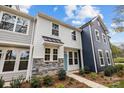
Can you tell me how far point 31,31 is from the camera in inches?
325

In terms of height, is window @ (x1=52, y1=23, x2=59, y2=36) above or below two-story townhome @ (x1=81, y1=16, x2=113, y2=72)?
above

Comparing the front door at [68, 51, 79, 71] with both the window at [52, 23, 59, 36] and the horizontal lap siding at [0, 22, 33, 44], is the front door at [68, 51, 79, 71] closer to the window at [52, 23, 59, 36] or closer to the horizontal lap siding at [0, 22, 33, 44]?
the window at [52, 23, 59, 36]

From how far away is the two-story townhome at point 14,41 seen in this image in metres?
6.85

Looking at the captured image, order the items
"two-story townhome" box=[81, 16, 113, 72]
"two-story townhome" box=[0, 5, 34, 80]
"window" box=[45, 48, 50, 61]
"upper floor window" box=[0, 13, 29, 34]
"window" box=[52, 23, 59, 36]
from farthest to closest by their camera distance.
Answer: "two-story townhome" box=[81, 16, 113, 72] → "window" box=[52, 23, 59, 36] → "window" box=[45, 48, 50, 61] → "upper floor window" box=[0, 13, 29, 34] → "two-story townhome" box=[0, 5, 34, 80]

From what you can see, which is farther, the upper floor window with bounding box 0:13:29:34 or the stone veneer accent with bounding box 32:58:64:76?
the stone veneer accent with bounding box 32:58:64:76

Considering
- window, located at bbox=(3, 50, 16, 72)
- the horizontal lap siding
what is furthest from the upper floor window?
window, located at bbox=(3, 50, 16, 72)

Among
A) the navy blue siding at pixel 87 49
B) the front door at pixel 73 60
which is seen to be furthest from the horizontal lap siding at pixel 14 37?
the navy blue siding at pixel 87 49

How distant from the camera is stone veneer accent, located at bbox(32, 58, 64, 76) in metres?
7.45

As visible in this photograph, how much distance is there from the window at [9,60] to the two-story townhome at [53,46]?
5.87 ft

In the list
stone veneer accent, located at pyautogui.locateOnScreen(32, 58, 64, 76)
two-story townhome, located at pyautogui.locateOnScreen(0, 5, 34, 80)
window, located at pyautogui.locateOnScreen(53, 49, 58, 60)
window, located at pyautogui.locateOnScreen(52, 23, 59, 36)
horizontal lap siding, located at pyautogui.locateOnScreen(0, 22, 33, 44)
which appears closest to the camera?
horizontal lap siding, located at pyautogui.locateOnScreen(0, 22, 33, 44)

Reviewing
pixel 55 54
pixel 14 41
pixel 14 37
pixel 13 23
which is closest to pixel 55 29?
pixel 55 54

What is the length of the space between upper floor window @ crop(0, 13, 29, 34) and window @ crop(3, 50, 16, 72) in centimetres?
193

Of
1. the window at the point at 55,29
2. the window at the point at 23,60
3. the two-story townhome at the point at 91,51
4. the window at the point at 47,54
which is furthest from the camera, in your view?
the two-story townhome at the point at 91,51

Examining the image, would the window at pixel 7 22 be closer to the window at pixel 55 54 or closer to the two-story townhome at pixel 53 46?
the two-story townhome at pixel 53 46
